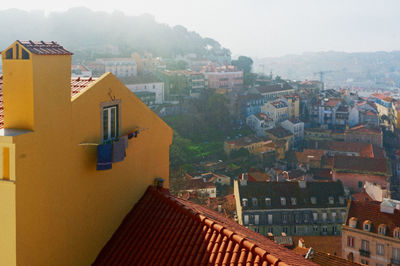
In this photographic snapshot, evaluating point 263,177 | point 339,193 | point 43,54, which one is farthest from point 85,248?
point 263,177

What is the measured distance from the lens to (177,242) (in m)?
4.96

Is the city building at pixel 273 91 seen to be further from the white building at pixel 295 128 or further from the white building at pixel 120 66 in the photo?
the white building at pixel 120 66

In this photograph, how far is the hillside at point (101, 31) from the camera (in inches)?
4529

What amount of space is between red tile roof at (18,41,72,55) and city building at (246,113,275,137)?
210 feet

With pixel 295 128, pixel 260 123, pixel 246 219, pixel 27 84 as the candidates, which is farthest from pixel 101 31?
pixel 27 84

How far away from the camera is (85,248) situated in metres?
5.15

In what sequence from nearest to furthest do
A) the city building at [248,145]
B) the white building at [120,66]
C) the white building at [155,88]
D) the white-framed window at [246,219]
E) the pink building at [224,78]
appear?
the white-framed window at [246,219] < the city building at [248,145] < the white building at [155,88] < the white building at [120,66] < the pink building at [224,78]

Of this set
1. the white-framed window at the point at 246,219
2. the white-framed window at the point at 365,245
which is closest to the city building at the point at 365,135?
the white-framed window at the point at 246,219

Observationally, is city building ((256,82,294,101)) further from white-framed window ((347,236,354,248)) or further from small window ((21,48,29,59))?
small window ((21,48,29,59))

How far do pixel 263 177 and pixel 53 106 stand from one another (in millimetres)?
42583

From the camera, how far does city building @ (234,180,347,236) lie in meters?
34.1

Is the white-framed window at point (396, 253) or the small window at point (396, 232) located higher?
the small window at point (396, 232)

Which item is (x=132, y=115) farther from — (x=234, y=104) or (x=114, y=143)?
(x=234, y=104)

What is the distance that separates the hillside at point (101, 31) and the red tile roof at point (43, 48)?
105 m
